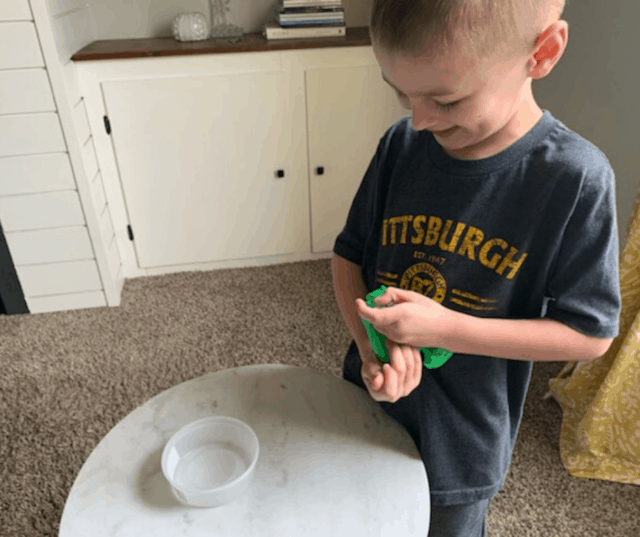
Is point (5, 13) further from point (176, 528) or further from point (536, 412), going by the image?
point (536, 412)

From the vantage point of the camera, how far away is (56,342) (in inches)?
71.2

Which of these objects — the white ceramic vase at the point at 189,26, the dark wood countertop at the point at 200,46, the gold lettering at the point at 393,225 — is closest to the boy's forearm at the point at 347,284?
the gold lettering at the point at 393,225

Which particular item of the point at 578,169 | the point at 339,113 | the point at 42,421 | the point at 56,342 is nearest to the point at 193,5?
the point at 339,113

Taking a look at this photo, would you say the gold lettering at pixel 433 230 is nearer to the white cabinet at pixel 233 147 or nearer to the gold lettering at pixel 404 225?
the gold lettering at pixel 404 225

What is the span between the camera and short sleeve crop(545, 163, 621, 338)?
0.57 meters

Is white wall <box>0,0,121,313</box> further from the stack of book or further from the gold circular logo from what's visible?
the gold circular logo

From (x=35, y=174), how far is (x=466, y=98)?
1.60 metres

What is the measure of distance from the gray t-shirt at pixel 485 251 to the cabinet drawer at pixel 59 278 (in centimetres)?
140

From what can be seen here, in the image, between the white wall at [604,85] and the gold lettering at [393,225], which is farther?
the white wall at [604,85]

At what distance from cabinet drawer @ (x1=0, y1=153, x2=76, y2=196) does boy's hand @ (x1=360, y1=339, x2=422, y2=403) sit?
1.48m

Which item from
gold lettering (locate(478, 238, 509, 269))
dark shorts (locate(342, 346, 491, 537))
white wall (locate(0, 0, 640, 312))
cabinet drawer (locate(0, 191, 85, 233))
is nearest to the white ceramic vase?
white wall (locate(0, 0, 640, 312))

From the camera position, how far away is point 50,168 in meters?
1.74

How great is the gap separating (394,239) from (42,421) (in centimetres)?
125

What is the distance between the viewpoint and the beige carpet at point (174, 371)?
125cm
